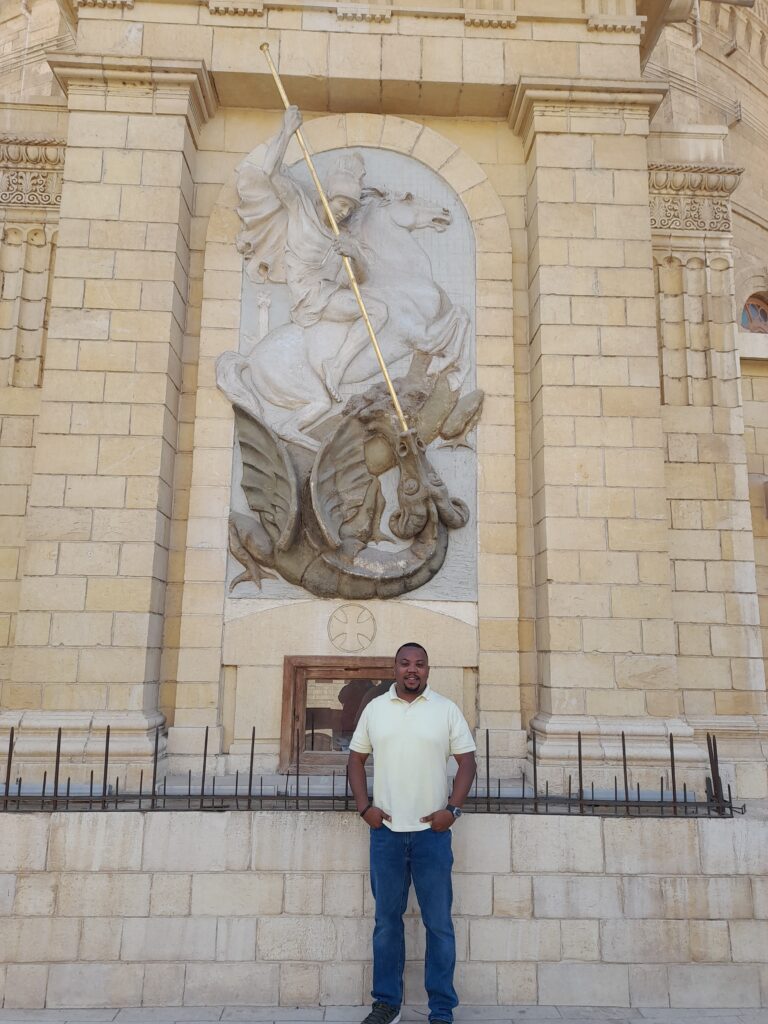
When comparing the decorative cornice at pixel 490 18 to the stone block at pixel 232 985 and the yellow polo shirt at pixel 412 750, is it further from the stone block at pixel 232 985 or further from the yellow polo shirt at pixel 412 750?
the stone block at pixel 232 985

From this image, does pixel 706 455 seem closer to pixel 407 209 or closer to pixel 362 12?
pixel 407 209

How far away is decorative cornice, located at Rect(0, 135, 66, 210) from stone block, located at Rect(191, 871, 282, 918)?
8257 mm

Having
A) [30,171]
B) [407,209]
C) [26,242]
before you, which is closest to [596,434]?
[407,209]

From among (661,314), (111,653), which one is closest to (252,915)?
(111,653)

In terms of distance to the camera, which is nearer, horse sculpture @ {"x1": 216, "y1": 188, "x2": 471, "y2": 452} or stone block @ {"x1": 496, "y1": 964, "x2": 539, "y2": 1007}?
stone block @ {"x1": 496, "y1": 964, "x2": 539, "y2": 1007}

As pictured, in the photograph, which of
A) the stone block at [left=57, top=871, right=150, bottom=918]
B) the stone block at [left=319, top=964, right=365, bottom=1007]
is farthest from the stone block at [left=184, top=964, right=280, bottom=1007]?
the stone block at [left=57, top=871, right=150, bottom=918]

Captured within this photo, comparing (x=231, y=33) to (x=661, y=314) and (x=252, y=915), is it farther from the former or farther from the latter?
(x=252, y=915)

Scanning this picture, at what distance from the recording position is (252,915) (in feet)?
19.1

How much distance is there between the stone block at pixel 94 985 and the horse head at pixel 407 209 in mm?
8037

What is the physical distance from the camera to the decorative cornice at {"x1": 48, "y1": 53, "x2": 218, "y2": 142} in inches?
347

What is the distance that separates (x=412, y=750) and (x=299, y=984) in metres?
2.09

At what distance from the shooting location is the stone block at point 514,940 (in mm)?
5824

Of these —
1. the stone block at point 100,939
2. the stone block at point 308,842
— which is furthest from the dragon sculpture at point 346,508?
the stone block at point 100,939

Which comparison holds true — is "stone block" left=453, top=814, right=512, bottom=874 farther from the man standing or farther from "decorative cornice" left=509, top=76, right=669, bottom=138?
"decorative cornice" left=509, top=76, right=669, bottom=138
